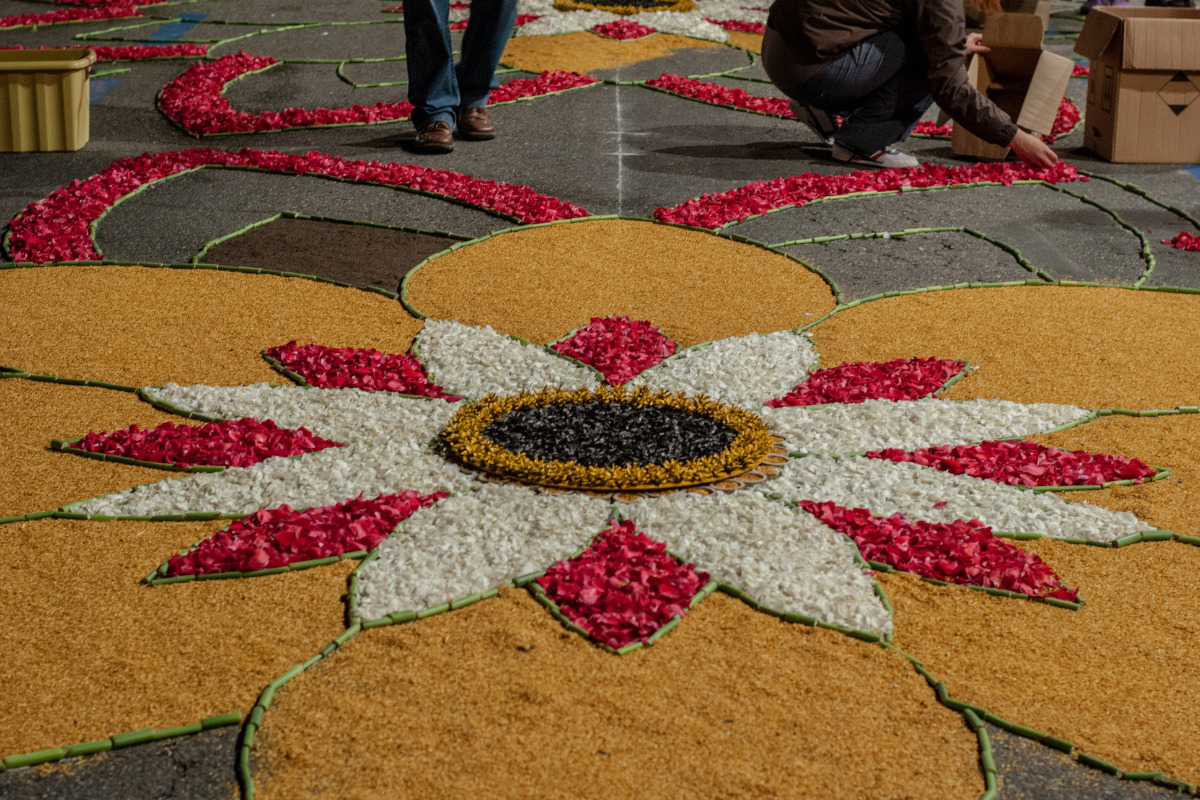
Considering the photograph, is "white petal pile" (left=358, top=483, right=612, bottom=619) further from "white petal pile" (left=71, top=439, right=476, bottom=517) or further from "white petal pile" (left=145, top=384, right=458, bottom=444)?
"white petal pile" (left=145, top=384, right=458, bottom=444)

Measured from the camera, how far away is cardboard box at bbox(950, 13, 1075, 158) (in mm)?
6262

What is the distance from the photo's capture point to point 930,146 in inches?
273

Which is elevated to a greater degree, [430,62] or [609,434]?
[430,62]

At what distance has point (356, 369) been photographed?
373 cm

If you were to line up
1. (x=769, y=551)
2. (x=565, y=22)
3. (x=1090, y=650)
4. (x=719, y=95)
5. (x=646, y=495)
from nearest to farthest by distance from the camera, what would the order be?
(x=1090, y=650) < (x=769, y=551) < (x=646, y=495) < (x=719, y=95) < (x=565, y=22)

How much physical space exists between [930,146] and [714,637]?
5.11m

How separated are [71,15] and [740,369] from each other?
9086 millimetres

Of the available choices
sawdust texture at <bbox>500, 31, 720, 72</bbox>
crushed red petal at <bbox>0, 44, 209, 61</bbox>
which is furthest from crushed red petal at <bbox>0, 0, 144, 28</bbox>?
sawdust texture at <bbox>500, 31, 720, 72</bbox>

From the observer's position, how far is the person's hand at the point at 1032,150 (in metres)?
5.98

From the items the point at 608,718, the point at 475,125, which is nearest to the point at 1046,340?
the point at 608,718

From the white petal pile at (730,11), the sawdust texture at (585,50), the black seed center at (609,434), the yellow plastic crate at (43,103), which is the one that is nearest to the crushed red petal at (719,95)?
the sawdust texture at (585,50)

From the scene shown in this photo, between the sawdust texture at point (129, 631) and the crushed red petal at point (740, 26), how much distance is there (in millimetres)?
8737

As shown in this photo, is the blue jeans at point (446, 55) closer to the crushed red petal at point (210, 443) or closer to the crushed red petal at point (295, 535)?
the crushed red petal at point (210, 443)

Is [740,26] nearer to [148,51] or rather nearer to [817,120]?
[817,120]
